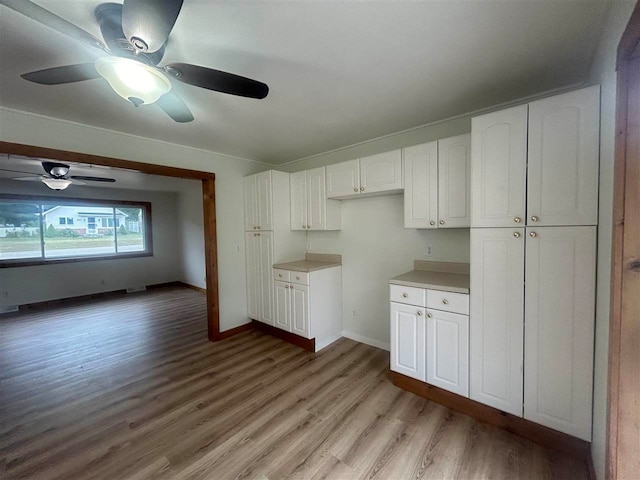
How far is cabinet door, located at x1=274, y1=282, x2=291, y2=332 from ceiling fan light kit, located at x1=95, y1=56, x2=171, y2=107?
2243mm

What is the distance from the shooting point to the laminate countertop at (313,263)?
300cm

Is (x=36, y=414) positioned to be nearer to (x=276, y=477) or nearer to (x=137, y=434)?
(x=137, y=434)

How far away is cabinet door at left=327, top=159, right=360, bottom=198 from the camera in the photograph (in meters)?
2.71

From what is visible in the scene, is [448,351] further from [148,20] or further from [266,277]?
[148,20]

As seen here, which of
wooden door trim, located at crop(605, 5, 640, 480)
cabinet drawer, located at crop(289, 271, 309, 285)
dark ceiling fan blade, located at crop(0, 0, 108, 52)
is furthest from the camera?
cabinet drawer, located at crop(289, 271, 309, 285)

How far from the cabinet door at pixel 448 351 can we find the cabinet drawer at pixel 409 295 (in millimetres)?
114

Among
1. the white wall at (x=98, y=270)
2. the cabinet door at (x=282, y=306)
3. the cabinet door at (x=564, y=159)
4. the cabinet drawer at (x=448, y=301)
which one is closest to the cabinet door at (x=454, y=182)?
the cabinet door at (x=564, y=159)

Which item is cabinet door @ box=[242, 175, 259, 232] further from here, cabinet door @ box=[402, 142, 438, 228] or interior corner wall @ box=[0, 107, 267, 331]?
cabinet door @ box=[402, 142, 438, 228]

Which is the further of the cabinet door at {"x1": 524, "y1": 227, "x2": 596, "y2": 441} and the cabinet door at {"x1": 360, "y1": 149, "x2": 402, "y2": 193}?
the cabinet door at {"x1": 360, "y1": 149, "x2": 402, "y2": 193}

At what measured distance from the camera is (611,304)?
1075 mm

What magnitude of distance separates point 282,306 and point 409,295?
165cm

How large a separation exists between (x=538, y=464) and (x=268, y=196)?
3262 mm

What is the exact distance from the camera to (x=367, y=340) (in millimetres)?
3098

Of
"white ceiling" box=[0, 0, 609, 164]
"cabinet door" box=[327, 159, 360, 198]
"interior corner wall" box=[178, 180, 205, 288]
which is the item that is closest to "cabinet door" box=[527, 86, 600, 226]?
"white ceiling" box=[0, 0, 609, 164]
